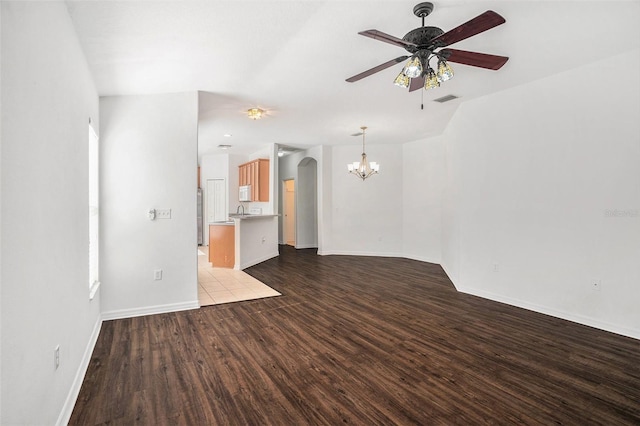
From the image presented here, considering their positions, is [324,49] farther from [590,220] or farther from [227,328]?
[590,220]

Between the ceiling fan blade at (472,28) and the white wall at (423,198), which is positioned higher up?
the ceiling fan blade at (472,28)

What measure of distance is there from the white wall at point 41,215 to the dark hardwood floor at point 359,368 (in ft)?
1.59

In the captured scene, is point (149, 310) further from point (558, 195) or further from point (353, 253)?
point (353, 253)

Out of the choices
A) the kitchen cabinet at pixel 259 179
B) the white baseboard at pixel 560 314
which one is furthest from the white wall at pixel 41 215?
the kitchen cabinet at pixel 259 179

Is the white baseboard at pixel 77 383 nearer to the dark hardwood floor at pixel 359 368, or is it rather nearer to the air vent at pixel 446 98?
the dark hardwood floor at pixel 359 368

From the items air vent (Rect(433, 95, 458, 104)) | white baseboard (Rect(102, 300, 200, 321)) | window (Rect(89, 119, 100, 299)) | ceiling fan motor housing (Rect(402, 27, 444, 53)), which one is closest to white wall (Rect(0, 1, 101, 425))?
window (Rect(89, 119, 100, 299))

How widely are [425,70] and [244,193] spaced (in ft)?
23.2

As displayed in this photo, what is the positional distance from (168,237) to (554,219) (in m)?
4.49

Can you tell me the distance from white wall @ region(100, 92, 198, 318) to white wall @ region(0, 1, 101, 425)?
1.19 metres

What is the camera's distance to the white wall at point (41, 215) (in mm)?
1240

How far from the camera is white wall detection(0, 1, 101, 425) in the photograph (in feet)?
4.07

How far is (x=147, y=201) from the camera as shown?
3.71 meters

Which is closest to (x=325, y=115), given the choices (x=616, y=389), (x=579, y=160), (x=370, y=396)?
(x=579, y=160)

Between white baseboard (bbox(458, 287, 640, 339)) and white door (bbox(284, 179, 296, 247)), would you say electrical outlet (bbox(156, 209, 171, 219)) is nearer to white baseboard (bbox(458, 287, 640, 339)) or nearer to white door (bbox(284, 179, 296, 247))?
white baseboard (bbox(458, 287, 640, 339))
